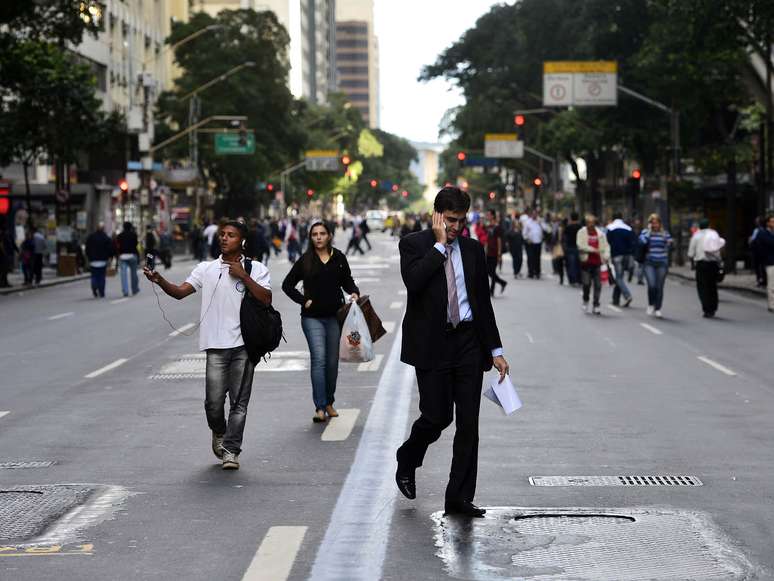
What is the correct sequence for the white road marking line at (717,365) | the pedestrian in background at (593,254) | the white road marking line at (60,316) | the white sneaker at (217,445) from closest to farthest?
the white sneaker at (217,445) → the white road marking line at (717,365) → the pedestrian in background at (593,254) → the white road marking line at (60,316)

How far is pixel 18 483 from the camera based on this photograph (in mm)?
9719

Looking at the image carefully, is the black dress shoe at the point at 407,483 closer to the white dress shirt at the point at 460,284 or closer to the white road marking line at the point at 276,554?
the white road marking line at the point at 276,554

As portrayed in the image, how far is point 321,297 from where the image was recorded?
1221 centimetres

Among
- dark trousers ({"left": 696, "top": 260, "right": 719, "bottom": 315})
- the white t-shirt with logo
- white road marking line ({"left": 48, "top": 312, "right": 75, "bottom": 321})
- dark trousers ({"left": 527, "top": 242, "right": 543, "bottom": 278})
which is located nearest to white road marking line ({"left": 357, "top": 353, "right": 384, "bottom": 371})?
the white t-shirt with logo

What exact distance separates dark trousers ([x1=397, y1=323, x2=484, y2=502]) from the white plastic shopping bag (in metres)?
3.73

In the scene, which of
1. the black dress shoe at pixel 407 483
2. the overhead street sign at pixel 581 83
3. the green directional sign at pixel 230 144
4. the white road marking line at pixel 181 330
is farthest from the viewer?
the green directional sign at pixel 230 144

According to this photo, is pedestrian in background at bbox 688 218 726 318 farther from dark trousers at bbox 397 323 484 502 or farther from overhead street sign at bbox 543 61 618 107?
overhead street sign at bbox 543 61 618 107

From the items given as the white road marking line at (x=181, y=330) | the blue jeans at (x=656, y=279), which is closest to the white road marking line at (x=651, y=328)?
the blue jeans at (x=656, y=279)

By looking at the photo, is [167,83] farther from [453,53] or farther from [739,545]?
[739,545]

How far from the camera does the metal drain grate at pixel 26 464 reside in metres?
10.4

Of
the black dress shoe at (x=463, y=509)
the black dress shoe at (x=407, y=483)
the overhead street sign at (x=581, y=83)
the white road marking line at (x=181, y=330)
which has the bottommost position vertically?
the white road marking line at (x=181, y=330)

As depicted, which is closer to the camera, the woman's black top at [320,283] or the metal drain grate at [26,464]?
the metal drain grate at [26,464]

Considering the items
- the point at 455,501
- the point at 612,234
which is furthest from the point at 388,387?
the point at 612,234

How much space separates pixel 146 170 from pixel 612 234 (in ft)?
152
